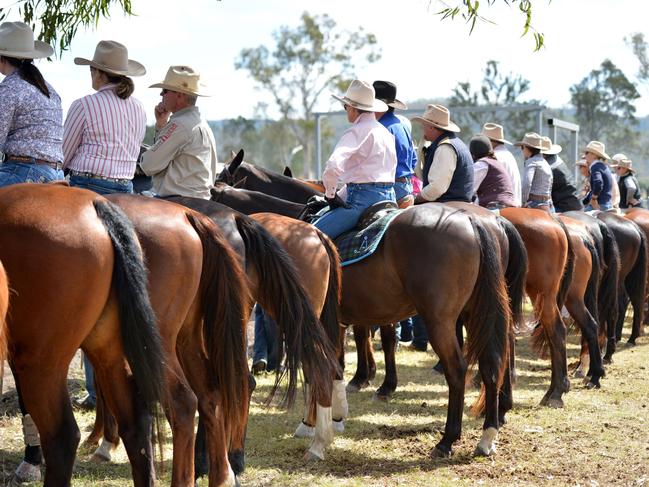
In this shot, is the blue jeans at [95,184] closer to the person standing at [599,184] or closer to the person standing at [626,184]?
the person standing at [599,184]

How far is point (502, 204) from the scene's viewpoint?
32.9 feet

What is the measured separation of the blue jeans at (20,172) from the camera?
5547 mm

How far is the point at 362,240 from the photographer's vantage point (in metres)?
7.21

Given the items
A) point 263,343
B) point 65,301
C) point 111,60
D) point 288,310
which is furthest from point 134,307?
point 263,343

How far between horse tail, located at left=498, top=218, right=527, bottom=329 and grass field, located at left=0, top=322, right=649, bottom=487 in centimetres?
105

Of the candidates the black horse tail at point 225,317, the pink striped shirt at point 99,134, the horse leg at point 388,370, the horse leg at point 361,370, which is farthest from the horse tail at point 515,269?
the pink striped shirt at point 99,134

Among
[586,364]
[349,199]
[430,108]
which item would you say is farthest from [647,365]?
[349,199]

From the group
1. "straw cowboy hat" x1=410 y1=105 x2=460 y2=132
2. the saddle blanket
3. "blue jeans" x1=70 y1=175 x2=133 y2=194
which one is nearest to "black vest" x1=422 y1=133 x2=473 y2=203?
"straw cowboy hat" x1=410 y1=105 x2=460 y2=132

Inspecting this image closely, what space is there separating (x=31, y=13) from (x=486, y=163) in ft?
17.2

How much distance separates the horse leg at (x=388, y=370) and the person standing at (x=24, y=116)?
422 cm

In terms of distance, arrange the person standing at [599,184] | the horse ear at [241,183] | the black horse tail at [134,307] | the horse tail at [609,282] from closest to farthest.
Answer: the black horse tail at [134,307] → the horse ear at [241,183] → the horse tail at [609,282] → the person standing at [599,184]

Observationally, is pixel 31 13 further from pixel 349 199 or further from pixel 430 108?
pixel 430 108

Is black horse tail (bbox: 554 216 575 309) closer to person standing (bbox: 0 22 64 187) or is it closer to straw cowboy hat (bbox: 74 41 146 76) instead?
straw cowboy hat (bbox: 74 41 146 76)

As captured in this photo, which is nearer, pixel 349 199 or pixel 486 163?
pixel 349 199
